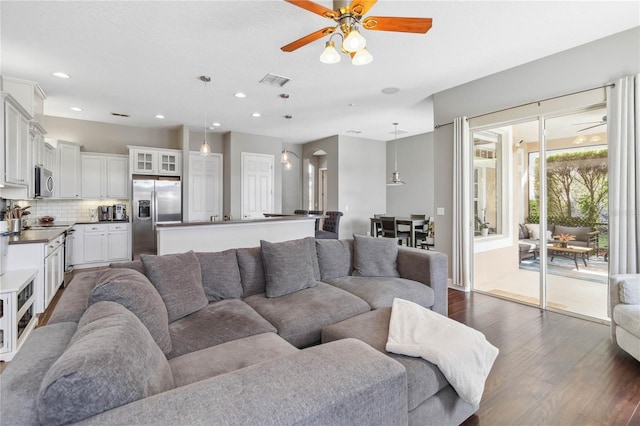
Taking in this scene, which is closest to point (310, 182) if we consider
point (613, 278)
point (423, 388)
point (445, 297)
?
point (445, 297)

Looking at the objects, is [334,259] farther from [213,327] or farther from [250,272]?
[213,327]

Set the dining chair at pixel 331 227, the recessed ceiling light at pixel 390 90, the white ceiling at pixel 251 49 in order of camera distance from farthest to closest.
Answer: the dining chair at pixel 331 227 → the recessed ceiling light at pixel 390 90 → the white ceiling at pixel 251 49

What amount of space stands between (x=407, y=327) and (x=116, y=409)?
155 cm

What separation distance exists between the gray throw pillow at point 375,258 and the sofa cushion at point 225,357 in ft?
5.40

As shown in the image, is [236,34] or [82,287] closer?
[82,287]

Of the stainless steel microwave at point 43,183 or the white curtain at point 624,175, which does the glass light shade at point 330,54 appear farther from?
the stainless steel microwave at point 43,183

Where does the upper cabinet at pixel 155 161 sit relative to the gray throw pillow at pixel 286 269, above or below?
above

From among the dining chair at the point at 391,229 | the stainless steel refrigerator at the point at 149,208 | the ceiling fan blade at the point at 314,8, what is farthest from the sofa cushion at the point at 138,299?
the dining chair at the point at 391,229

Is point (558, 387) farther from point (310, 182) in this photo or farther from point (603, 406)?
point (310, 182)

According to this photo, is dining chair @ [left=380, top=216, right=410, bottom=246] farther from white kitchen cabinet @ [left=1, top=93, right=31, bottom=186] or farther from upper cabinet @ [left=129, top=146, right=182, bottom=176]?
white kitchen cabinet @ [left=1, top=93, right=31, bottom=186]

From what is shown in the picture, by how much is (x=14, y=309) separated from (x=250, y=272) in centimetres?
204

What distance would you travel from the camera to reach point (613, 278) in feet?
8.71

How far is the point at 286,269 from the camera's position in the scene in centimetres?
276

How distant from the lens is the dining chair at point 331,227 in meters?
6.06
